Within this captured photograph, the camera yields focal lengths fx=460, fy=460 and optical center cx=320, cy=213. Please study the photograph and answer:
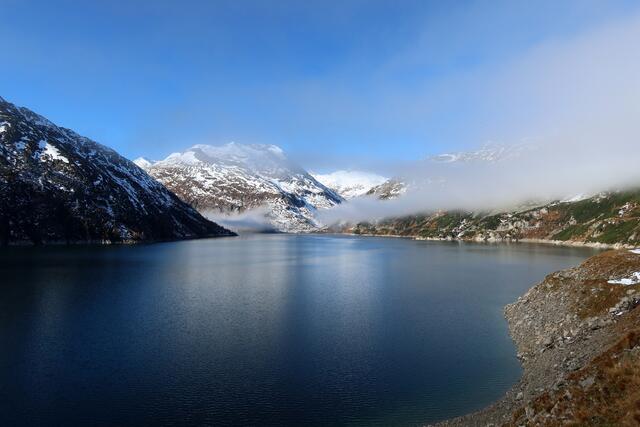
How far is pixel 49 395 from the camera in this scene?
35.6 meters

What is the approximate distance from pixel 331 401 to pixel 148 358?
20243 mm

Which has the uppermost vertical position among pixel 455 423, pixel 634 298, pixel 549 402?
pixel 634 298

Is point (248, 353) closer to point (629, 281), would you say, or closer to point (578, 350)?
point (578, 350)

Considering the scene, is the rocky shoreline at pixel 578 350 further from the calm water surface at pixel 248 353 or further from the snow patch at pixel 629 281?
the calm water surface at pixel 248 353

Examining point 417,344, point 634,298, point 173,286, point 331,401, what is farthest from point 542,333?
point 173,286

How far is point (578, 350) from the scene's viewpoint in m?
37.9

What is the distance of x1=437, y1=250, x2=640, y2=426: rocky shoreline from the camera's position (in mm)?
23219

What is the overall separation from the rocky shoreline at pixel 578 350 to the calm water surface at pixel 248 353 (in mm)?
2876

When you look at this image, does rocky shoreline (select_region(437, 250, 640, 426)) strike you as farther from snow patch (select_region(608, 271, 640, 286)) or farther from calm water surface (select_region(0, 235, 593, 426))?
calm water surface (select_region(0, 235, 593, 426))

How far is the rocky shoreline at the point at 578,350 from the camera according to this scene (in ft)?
76.2

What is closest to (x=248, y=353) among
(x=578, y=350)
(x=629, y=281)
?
(x=578, y=350)

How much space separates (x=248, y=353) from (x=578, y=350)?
2972 centimetres

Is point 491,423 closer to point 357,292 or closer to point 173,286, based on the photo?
point 357,292

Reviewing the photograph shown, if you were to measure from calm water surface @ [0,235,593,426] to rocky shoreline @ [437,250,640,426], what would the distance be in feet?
9.44
